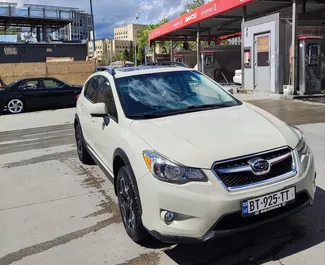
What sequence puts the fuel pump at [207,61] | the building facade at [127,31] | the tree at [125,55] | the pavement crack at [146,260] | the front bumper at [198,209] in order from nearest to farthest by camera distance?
the front bumper at [198,209] < the pavement crack at [146,260] < the fuel pump at [207,61] < the tree at [125,55] < the building facade at [127,31]

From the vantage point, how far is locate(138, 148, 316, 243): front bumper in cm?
288

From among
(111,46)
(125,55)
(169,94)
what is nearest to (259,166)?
(169,94)

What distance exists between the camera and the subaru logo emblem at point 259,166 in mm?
3025

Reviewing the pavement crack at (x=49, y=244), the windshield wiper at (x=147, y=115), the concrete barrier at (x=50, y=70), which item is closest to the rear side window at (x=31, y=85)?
the concrete barrier at (x=50, y=70)

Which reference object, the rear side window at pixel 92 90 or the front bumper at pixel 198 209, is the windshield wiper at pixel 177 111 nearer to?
the front bumper at pixel 198 209

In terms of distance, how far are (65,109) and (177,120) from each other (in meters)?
12.2

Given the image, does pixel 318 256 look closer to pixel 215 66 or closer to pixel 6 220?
pixel 6 220

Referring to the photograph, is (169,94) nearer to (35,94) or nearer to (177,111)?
(177,111)

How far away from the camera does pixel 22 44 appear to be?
33375mm

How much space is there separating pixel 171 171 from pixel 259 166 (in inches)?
27.8

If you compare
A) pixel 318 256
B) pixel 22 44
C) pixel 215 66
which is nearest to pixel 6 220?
pixel 318 256

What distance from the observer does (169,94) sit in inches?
173

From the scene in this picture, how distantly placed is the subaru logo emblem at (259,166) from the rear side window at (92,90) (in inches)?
115

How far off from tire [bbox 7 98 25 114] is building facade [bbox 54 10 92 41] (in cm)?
3007
